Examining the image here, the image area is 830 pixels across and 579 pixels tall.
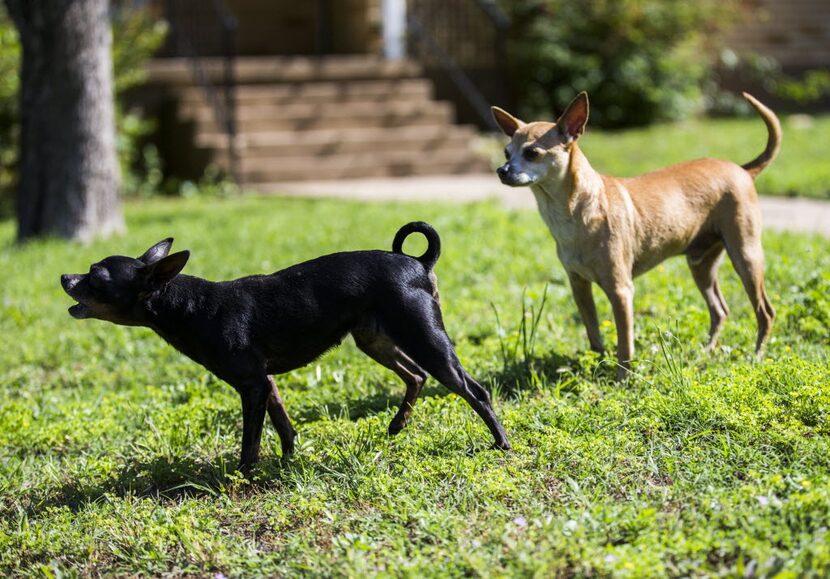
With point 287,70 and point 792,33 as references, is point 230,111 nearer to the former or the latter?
point 287,70

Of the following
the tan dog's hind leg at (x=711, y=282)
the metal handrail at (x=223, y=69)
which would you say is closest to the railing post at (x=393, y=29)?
the metal handrail at (x=223, y=69)

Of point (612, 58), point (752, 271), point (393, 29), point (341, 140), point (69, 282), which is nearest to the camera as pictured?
point (69, 282)

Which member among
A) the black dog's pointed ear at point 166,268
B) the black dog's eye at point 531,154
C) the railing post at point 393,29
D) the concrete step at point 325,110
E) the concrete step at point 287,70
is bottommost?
the black dog's pointed ear at point 166,268

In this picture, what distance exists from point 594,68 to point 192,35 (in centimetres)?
624

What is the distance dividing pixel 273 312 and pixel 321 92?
36.5ft

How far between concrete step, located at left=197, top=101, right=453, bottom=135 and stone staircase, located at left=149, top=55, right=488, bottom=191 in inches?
0.5

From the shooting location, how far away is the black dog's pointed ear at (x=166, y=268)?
14.3ft

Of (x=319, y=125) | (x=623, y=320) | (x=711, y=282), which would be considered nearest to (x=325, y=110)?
(x=319, y=125)

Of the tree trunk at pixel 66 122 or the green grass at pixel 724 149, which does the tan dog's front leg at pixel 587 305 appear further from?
the green grass at pixel 724 149

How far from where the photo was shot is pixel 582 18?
1697 centimetres

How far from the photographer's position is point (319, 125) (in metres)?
14.8

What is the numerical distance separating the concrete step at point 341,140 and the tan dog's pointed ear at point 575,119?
9.10 metres

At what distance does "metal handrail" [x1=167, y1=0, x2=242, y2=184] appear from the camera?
13.7 metres

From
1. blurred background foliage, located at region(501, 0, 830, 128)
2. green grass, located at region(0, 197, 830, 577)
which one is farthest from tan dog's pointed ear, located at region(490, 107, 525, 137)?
blurred background foliage, located at region(501, 0, 830, 128)
